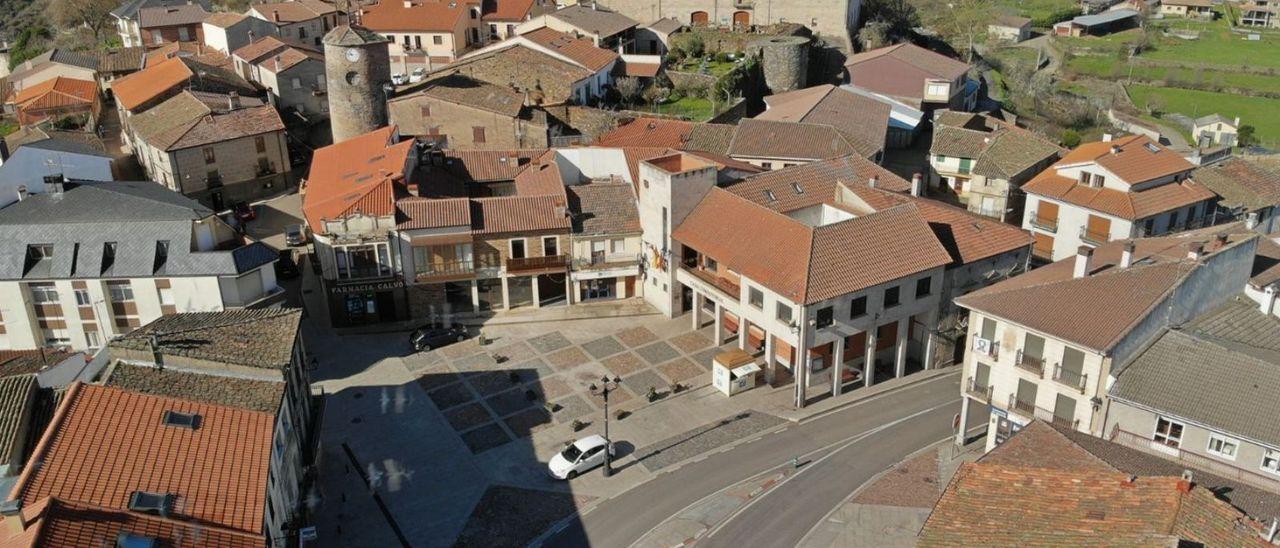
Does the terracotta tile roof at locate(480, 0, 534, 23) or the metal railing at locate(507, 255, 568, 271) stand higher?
the terracotta tile roof at locate(480, 0, 534, 23)

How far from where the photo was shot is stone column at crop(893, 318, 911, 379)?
4641 centimetres

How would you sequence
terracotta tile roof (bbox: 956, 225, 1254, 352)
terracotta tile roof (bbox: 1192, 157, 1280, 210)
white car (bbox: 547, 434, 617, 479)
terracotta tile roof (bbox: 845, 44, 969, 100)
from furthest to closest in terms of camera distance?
terracotta tile roof (bbox: 845, 44, 969, 100) < terracotta tile roof (bbox: 1192, 157, 1280, 210) < white car (bbox: 547, 434, 617, 479) < terracotta tile roof (bbox: 956, 225, 1254, 352)

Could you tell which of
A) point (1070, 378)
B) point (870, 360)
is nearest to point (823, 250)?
point (870, 360)

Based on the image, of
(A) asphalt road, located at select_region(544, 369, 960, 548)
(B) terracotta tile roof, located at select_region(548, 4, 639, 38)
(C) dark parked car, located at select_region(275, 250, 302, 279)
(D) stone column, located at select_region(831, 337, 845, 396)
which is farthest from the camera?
(B) terracotta tile roof, located at select_region(548, 4, 639, 38)

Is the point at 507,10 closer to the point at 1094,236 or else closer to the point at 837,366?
the point at 1094,236

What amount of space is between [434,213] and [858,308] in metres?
23.6

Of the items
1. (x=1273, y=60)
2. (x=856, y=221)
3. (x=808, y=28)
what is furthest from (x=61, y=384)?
(x=1273, y=60)

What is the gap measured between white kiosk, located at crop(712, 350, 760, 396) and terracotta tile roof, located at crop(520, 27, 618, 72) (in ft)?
121

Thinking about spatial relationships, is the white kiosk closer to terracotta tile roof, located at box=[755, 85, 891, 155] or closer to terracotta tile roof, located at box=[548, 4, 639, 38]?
terracotta tile roof, located at box=[755, 85, 891, 155]

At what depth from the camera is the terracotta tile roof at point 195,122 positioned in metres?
67.4

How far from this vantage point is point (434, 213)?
51594 mm

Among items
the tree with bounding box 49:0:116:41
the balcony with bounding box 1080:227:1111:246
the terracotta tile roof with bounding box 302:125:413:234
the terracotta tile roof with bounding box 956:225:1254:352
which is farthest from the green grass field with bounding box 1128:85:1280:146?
the tree with bounding box 49:0:116:41

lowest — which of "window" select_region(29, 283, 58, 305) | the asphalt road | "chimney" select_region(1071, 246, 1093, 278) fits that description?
the asphalt road

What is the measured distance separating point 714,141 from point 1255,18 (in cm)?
15519
